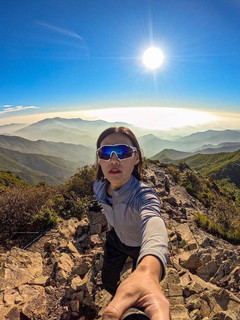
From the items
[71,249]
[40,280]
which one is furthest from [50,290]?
[71,249]

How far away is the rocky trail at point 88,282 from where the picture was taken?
10.2ft

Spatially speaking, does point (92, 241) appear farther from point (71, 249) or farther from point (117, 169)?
point (117, 169)

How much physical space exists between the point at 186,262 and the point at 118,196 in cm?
306

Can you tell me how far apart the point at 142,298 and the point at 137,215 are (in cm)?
129

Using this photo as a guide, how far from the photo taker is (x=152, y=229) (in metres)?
1.69

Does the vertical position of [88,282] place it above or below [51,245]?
above

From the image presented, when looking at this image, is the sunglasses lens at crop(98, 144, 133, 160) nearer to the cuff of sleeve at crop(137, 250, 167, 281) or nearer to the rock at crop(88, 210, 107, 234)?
the cuff of sleeve at crop(137, 250, 167, 281)

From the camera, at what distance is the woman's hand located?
90cm

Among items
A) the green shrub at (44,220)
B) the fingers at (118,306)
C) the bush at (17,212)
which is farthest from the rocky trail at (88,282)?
the fingers at (118,306)

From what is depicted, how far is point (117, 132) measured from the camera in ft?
9.02

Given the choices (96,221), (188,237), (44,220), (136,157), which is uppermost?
(136,157)

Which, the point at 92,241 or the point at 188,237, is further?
the point at 188,237

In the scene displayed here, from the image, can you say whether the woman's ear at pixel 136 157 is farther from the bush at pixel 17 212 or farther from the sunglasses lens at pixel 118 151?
the bush at pixel 17 212

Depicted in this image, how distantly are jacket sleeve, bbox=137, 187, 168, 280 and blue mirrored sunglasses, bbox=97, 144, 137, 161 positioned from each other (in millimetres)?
526
